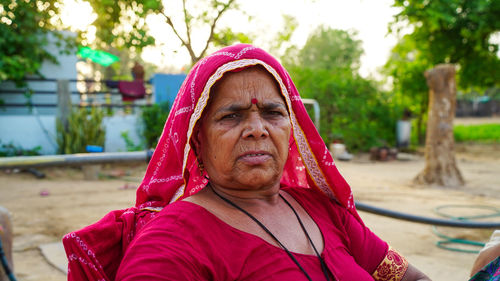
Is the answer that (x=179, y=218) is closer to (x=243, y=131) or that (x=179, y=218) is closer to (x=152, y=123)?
(x=243, y=131)

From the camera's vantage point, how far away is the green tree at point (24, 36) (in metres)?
10.1

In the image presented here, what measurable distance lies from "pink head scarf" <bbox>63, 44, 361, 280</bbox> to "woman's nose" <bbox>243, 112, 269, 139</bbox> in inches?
6.1

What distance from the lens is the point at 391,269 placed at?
168 centimetres

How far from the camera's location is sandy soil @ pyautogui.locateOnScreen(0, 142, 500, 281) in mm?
3967

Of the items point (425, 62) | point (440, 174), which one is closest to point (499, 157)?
point (425, 62)

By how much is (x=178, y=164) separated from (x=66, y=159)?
1185 mm

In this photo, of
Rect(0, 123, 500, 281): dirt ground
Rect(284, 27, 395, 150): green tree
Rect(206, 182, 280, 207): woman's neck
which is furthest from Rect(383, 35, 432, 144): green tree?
Rect(206, 182, 280, 207): woman's neck

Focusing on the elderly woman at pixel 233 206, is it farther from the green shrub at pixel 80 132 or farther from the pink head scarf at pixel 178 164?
the green shrub at pixel 80 132

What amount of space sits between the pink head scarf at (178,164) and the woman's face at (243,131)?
0.06 m

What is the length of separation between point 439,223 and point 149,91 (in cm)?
1176

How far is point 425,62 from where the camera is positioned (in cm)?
1588

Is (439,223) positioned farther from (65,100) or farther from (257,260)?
(65,100)

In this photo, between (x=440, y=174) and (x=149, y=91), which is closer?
(x=440, y=174)

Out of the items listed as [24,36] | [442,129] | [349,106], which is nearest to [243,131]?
[442,129]
